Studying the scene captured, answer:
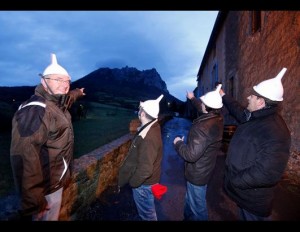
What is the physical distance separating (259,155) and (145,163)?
48.6 inches

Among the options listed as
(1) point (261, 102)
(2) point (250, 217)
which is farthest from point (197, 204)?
(1) point (261, 102)

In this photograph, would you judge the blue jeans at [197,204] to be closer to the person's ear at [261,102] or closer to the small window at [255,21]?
the person's ear at [261,102]

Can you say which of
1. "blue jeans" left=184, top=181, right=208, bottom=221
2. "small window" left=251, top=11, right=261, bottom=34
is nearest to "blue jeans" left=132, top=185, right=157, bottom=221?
"blue jeans" left=184, top=181, right=208, bottom=221

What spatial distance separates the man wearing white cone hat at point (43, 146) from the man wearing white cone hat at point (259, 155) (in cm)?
184

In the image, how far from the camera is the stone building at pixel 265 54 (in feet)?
18.2

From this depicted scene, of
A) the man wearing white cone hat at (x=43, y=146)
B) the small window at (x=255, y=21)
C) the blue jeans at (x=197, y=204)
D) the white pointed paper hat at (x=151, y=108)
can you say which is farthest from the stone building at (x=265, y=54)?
the man wearing white cone hat at (x=43, y=146)

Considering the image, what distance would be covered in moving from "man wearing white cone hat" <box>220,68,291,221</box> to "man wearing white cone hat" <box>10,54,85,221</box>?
1840 millimetres

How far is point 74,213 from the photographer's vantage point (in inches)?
129

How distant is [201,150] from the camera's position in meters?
2.82

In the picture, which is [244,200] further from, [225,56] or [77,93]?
[225,56]

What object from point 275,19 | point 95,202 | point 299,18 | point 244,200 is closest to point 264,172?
point 244,200

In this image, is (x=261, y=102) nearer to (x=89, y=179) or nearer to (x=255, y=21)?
(x=89, y=179)

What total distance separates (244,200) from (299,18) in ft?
16.6

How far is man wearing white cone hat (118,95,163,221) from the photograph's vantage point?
2.70 metres
